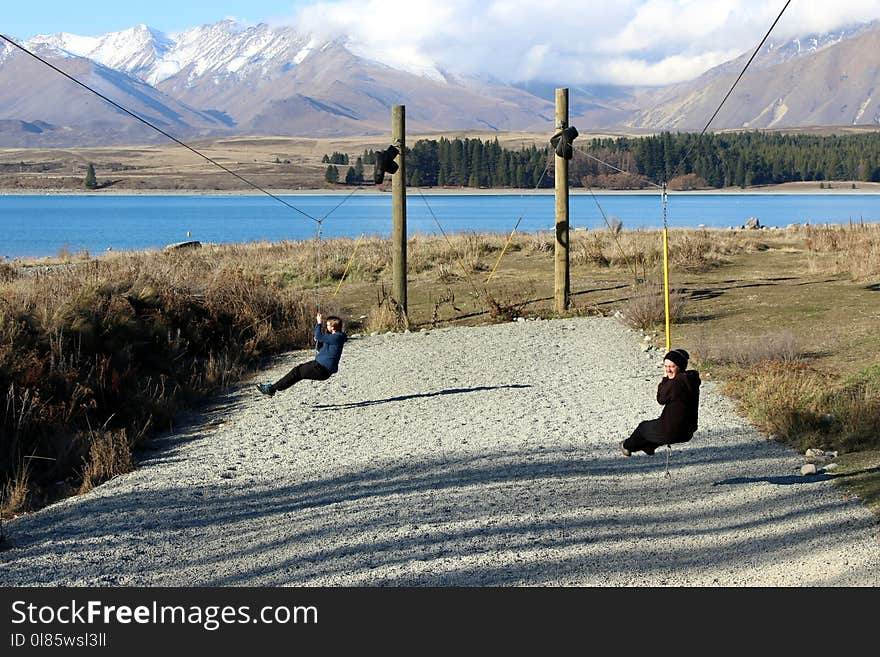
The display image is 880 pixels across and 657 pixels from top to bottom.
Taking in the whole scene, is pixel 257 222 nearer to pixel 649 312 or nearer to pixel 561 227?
pixel 561 227

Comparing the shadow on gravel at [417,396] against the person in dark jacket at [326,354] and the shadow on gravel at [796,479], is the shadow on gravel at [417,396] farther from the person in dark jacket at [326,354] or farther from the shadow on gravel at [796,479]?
the shadow on gravel at [796,479]

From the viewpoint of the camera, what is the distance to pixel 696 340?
14953 millimetres

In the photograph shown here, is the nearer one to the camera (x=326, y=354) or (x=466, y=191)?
(x=326, y=354)

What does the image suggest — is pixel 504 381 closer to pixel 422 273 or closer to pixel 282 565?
pixel 282 565

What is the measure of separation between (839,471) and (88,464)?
620 cm

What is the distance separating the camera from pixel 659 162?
322 ft

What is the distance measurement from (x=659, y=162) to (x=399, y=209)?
269 ft

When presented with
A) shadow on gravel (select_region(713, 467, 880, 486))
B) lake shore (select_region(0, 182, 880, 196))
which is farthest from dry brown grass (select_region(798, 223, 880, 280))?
lake shore (select_region(0, 182, 880, 196))

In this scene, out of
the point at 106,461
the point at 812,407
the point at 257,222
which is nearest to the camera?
the point at 106,461

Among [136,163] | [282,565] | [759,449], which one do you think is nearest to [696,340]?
[759,449]

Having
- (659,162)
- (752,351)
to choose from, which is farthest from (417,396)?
(659,162)

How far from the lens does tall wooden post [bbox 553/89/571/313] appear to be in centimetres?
1950

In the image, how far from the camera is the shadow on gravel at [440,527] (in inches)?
267

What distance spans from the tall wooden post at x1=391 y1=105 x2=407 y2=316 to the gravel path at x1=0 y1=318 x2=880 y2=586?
258 inches
